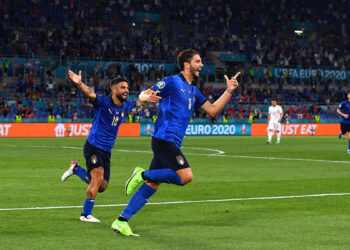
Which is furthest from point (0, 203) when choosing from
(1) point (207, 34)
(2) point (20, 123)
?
(1) point (207, 34)

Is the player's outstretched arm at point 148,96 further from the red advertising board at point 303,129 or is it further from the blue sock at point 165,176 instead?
the red advertising board at point 303,129

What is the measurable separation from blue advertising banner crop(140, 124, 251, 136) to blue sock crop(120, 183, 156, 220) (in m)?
37.5

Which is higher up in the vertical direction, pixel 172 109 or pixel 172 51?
pixel 172 51

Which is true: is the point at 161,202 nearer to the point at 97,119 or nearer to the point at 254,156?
the point at 97,119

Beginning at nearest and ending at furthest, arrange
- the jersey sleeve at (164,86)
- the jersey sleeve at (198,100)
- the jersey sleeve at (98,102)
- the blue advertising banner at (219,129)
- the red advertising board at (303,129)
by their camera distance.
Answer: the jersey sleeve at (164,86) < the jersey sleeve at (198,100) < the jersey sleeve at (98,102) < the blue advertising banner at (219,129) < the red advertising board at (303,129)

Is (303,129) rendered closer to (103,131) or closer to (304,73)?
(304,73)

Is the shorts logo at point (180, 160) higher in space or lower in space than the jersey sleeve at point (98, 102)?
lower

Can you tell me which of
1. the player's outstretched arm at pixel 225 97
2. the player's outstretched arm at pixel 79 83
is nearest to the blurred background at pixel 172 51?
the player's outstretched arm at pixel 79 83

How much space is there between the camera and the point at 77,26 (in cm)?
5022

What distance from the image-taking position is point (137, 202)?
8.33 metres

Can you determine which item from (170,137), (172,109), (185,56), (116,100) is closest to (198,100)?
(172,109)

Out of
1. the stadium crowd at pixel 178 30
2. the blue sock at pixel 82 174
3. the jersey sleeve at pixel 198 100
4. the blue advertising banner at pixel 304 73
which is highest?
the stadium crowd at pixel 178 30

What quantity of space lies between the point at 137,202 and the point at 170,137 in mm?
914

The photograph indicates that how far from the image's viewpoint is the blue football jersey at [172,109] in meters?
8.39
